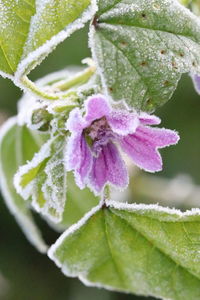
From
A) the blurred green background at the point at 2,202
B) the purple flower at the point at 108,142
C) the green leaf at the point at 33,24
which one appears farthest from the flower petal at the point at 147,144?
the blurred green background at the point at 2,202

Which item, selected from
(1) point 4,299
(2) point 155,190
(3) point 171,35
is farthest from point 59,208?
(1) point 4,299

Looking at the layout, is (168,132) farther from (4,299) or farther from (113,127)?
(4,299)

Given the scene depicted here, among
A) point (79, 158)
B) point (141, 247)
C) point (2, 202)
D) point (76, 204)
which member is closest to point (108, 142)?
point (79, 158)

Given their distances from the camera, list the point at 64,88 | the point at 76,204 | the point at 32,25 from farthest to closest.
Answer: the point at 76,204 → the point at 64,88 → the point at 32,25

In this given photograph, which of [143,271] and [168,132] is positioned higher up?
[168,132]

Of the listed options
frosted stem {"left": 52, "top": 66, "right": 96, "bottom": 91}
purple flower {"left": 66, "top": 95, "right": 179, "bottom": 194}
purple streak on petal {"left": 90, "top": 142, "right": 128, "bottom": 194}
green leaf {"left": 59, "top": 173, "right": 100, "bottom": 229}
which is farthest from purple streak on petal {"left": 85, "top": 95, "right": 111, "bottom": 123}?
green leaf {"left": 59, "top": 173, "right": 100, "bottom": 229}

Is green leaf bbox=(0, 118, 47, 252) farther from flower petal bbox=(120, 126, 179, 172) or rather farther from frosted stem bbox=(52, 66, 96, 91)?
flower petal bbox=(120, 126, 179, 172)

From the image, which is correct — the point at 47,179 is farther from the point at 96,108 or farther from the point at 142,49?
the point at 142,49
